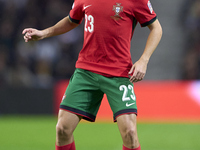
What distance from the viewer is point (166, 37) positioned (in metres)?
13.5

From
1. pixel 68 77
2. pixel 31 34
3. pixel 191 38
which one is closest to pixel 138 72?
pixel 31 34

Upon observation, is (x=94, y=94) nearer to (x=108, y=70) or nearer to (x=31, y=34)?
(x=108, y=70)

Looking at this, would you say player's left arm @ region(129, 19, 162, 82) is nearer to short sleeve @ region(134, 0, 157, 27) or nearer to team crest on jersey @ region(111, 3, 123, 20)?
short sleeve @ region(134, 0, 157, 27)

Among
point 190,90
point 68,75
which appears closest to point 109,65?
point 190,90

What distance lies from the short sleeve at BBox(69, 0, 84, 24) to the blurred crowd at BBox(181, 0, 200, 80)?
314 inches

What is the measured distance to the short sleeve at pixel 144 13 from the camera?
406 cm

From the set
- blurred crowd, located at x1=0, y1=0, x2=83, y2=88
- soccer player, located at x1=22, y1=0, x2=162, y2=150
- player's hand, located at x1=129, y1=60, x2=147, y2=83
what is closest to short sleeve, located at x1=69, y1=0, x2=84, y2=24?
soccer player, located at x1=22, y1=0, x2=162, y2=150

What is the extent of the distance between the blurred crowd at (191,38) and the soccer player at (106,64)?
8099 mm

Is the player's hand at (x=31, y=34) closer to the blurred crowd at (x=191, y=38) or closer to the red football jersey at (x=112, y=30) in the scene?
the red football jersey at (x=112, y=30)

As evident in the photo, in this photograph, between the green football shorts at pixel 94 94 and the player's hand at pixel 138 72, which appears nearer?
the player's hand at pixel 138 72

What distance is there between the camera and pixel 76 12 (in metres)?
4.41

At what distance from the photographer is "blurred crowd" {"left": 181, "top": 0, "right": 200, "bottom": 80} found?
12.0m

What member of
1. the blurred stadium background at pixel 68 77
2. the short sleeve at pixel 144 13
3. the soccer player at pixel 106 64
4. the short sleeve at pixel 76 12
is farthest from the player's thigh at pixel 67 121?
the blurred stadium background at pixel 68 77

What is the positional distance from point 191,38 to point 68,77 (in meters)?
3.89
